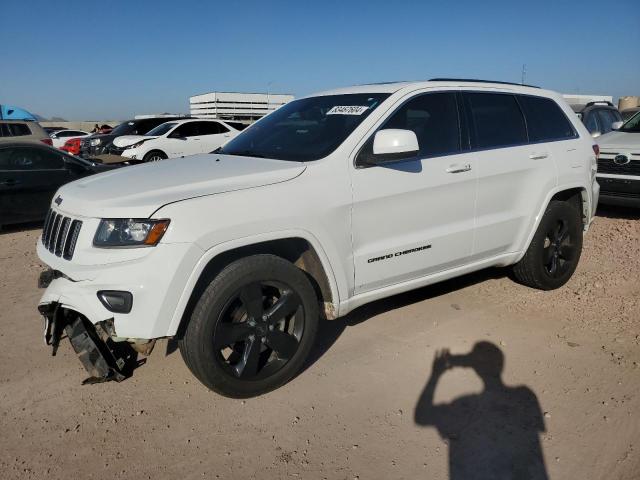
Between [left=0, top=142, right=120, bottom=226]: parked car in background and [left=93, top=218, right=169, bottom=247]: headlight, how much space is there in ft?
19.2

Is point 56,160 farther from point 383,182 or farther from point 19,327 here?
point 383,182

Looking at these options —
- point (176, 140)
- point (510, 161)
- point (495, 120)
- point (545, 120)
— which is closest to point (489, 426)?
point (510, 161)

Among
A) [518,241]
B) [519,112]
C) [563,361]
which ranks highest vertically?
[519,112]

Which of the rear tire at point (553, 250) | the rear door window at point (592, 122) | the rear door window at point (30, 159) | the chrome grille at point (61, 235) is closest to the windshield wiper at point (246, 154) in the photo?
the chrome grille at point (61, 235)

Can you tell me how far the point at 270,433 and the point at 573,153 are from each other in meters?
3.59

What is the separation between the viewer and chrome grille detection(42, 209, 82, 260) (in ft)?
9.28

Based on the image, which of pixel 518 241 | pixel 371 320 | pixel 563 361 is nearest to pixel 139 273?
pixel 371 320

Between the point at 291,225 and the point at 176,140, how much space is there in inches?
459

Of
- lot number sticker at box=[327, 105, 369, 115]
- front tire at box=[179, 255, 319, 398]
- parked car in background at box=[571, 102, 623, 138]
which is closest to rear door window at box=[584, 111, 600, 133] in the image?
parked car in background at box=[571, 102, 623, 138]

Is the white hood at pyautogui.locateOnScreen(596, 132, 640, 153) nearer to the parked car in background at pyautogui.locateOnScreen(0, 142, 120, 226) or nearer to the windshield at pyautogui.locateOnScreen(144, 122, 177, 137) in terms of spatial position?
the parked car in background at pyautogui.locateOnScreen(0, 142, 120, 226)

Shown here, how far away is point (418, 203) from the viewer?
3496 millimetres

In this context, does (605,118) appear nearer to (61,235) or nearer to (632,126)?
(632,126)

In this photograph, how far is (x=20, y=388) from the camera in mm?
3260

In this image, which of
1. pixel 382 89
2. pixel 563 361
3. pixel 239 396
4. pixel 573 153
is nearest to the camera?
pixel 239 396
